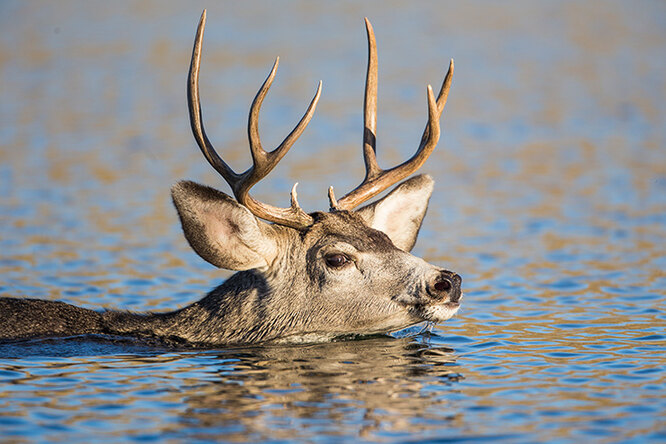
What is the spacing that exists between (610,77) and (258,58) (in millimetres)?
7600

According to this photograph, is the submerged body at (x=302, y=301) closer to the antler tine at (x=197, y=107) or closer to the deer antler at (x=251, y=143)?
the deer antler at (x=251, y=143)

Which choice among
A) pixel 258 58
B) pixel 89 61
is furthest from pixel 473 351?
pixel 89 61

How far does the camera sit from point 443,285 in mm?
8602

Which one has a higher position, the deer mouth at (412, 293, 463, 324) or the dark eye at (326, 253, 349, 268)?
the dark eye at (326, 253, 349, 268)

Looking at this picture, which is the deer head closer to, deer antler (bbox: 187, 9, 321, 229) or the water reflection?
deer antler (bbox: 187, 9, 321, 229)

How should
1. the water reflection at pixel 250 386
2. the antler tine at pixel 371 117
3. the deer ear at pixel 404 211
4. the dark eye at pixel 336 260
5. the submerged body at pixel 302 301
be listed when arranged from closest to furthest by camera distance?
the water reflection at pixel 250 386
the submerged body at pixel 302 301
the dark eye at pixel 336 260
the antler tine at pixel 371 117
the deer ear at pixel 404 211

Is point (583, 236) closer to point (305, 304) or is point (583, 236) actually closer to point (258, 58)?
point (305, 304)

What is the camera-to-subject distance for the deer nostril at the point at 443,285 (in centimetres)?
858

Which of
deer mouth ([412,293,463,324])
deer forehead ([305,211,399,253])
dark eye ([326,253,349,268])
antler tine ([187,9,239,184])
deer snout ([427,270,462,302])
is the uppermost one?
antler tine ([187,9,239,184])

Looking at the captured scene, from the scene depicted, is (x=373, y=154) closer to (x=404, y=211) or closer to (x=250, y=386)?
(x=404, y=211)

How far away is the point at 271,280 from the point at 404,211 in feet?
5.27

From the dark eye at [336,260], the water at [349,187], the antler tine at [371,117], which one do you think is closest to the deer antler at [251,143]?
the dark eye at [336,260]

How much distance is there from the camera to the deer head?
8633 millimetres

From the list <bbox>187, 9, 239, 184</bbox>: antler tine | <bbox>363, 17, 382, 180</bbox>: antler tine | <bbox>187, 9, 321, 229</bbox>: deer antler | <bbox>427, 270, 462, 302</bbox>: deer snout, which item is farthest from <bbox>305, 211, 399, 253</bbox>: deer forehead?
<bbox>187, 9, 239, 184</bbox>: antler tine
